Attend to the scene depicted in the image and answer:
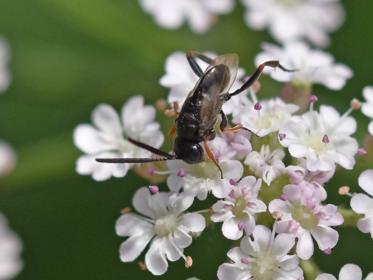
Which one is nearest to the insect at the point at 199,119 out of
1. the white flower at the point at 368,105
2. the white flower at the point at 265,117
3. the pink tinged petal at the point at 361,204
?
the white flower at the point at 265,117

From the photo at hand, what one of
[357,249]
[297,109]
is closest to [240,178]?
[297,109]

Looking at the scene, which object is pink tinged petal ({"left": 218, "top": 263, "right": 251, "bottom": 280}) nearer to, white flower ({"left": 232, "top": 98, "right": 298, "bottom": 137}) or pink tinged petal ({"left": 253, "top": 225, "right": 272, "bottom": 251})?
pink tinged petal ({"left": 253, "top": 225, "right": 272, "bottom": 251})

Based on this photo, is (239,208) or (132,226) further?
(132,226)

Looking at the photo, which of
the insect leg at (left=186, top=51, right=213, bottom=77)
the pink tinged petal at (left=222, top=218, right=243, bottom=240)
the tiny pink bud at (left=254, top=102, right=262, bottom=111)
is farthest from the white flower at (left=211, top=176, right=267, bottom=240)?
the insect leg at (left=186, top=51, right=213, bottom=77)

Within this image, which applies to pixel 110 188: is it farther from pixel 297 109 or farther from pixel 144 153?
pixel 297 109

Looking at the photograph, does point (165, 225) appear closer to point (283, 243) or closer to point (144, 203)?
point (144, 203)

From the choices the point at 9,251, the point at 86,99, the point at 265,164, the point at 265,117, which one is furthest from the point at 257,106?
the point at 9,251
